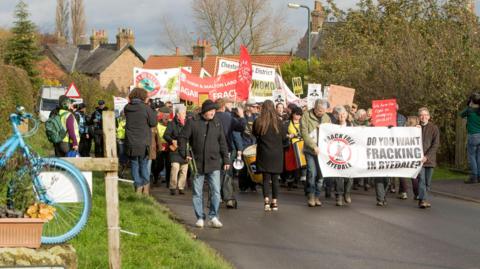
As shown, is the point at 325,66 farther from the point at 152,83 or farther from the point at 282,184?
the point at 282,184

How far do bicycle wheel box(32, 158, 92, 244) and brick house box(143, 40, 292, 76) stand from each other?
54.1 metres

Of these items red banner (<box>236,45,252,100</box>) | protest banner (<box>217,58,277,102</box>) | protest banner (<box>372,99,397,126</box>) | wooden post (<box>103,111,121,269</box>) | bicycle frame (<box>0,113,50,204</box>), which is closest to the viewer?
wooden post (<box>103,111,121,269</box>)

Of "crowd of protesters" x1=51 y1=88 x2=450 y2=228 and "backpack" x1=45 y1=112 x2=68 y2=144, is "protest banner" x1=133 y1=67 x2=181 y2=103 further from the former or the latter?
"backpack" x1=45 y1=112 x2=68 y2=144

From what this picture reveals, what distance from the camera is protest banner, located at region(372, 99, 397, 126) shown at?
18.3m

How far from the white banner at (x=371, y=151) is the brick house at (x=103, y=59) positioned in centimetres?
7671

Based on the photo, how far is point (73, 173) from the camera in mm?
7238

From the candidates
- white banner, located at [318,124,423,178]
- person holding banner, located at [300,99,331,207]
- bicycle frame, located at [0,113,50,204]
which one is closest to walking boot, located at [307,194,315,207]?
person holding banner, located at [300,99,331,207]

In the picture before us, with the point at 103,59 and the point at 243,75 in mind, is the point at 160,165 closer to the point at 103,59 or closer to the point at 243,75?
the point at 243,75

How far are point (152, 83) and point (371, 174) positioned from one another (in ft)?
37.8

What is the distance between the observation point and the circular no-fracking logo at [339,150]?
15.3 meters

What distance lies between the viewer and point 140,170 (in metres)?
14.9

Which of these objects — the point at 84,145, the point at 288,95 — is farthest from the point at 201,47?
the point at 84,145

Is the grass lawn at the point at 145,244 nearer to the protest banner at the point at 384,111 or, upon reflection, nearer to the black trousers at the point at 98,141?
the protest banner at the point at 384,111

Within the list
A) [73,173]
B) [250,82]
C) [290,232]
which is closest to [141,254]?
[73,173]
